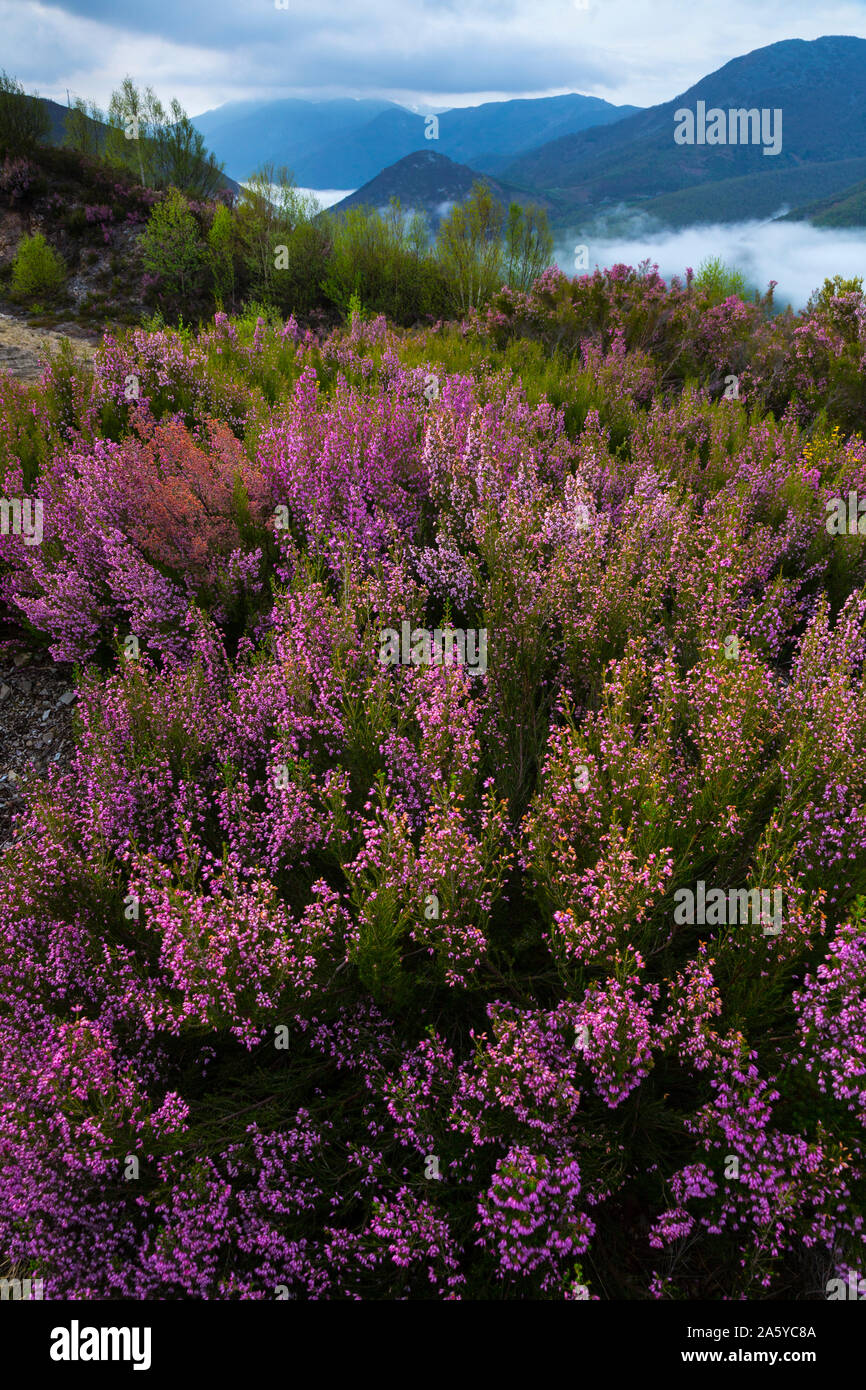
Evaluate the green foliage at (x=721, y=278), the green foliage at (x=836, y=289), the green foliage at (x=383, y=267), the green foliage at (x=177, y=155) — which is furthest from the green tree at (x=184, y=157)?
the green foliage at (x=836, y=289)

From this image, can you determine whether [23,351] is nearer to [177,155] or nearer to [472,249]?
[472,249]

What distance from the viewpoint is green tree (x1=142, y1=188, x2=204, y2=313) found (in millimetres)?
18594

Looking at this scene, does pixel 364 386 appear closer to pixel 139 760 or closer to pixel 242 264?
pixel 139 760

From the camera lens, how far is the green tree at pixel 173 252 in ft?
61.0

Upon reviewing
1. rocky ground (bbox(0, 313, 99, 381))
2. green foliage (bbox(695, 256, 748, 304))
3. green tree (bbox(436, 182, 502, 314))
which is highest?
green tree (bbox(436, 182, 502, 314))

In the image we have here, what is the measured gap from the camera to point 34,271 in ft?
53.8

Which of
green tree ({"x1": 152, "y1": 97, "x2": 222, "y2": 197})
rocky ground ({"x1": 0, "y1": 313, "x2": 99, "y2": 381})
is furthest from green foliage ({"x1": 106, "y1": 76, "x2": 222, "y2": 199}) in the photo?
rocky ground ({"x1": 0, "y1": 313, "x2": 99, "y2": 381})

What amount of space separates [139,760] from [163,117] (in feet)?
147

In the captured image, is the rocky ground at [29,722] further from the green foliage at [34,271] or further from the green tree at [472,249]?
the green tree at [472,249]

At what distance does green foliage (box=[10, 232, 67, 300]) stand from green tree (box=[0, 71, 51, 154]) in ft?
24.4

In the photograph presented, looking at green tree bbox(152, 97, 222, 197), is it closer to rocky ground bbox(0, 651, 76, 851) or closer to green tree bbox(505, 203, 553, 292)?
green tree bbox(505, 203, 553, 292)

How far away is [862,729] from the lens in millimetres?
2467

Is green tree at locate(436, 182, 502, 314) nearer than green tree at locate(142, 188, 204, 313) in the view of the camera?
No

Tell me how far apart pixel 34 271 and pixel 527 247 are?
67.5ft
